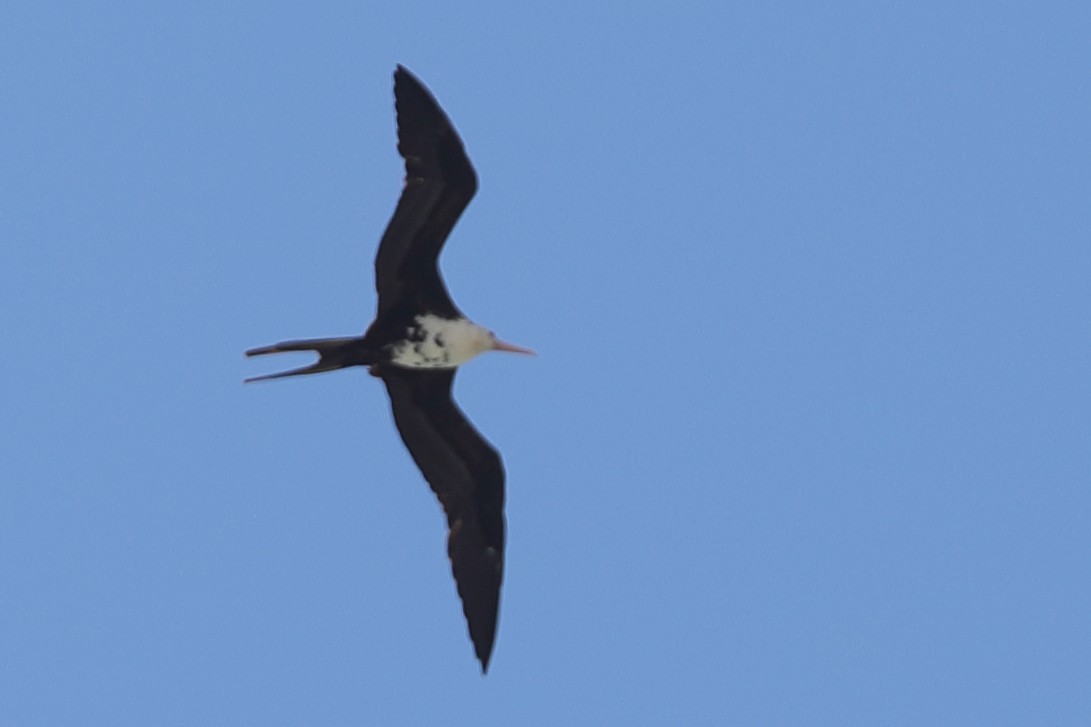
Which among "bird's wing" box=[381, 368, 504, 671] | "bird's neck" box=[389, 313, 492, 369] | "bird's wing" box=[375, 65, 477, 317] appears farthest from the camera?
"bird's wing" box=[381, 368, 504, 671]

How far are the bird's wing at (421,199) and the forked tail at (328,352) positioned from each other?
0.96ft

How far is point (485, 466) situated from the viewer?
45.1ft

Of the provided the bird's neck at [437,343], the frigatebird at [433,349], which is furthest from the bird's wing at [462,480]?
the bird's neck at [437,343]

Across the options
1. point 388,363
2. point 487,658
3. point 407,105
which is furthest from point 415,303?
point 487,658

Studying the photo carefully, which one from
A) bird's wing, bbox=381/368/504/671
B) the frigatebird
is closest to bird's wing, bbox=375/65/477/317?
the frigatebird

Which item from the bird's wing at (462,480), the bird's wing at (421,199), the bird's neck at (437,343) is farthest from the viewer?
the bird's wing at (462,480)

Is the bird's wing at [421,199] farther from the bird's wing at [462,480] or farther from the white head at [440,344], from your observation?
the bird's wing at [462,480]

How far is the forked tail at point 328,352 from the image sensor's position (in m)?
13.0

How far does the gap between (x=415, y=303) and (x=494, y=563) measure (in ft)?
5.93

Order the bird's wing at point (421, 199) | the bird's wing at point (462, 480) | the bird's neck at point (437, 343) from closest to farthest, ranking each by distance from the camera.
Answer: the bird's wing at point (421, 199)
the bird's neck at point (437, 343)
the bird's wing at point (462, 480)

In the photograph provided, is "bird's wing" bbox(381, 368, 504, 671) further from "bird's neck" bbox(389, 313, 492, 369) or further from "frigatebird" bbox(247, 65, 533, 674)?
"bird's neck" bbox(389, 313, 492, 369)

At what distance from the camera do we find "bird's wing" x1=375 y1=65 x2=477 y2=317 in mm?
12797

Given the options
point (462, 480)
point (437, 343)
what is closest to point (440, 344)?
point (437, 343)

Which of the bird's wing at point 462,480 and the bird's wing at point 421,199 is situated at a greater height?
the bird's wing at point 421,199
